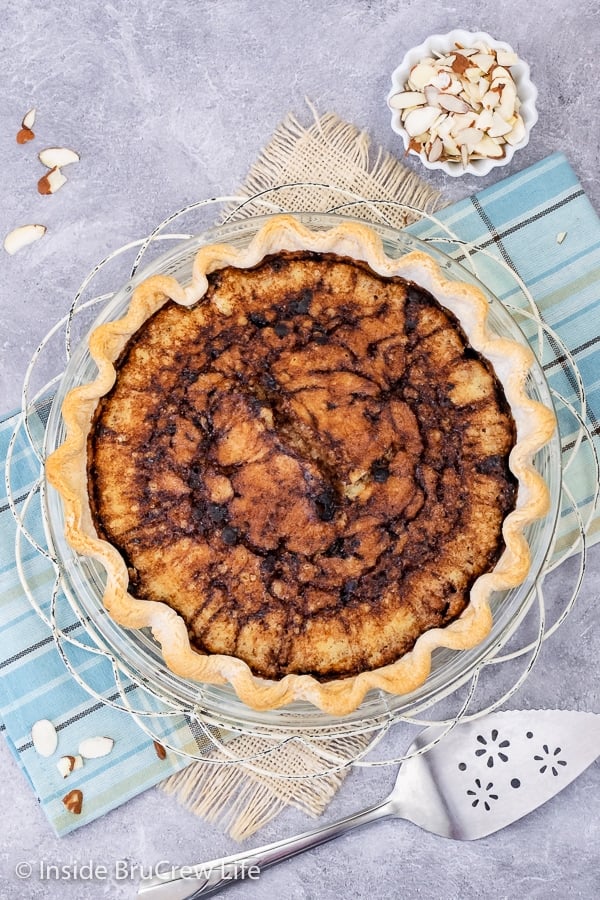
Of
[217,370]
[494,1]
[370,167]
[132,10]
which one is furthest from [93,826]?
[494,1]

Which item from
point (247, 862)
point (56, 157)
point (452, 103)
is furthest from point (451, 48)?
point (247, 862)

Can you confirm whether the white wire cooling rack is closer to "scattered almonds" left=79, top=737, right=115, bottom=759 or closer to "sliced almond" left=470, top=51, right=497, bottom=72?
"scattered almonds" left=79, top=737, right=115, bottom=759

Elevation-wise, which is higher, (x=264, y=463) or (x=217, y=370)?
(x=217, y=370)

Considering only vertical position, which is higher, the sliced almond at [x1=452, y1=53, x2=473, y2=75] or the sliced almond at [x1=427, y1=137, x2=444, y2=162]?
the sliced almond at [x1=452, y1=53, x2=473, y2=75]

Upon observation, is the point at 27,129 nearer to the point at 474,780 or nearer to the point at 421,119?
the point at 421,119

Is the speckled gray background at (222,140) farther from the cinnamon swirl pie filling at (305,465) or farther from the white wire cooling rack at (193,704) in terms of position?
the cinnamon swirl pie filling at (305,465)

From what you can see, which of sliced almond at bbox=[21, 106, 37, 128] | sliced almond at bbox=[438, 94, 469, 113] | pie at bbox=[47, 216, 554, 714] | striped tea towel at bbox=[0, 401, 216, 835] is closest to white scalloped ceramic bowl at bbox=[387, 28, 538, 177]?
sliced almond at bbox=[438, 94, 469, 113]

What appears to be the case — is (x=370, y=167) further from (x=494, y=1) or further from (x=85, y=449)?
(x=85, y=449)
